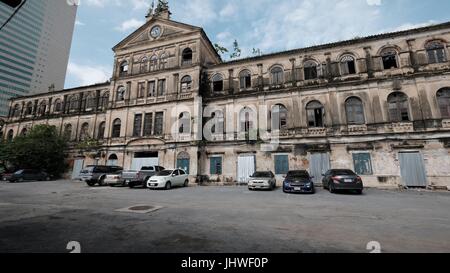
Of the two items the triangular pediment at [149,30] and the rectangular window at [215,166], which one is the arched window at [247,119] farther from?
the triangular pediment at [149,30]

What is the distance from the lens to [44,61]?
77750 mm

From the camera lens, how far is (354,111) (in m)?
18.5

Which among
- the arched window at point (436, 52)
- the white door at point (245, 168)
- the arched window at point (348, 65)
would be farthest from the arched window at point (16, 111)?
the arched window at point (436, 52)

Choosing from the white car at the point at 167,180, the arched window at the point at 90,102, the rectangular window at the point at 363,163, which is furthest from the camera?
the arched window at the point at 90,102

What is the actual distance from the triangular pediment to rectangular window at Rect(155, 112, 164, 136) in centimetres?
969

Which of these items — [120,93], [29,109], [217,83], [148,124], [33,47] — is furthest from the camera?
[33,47]

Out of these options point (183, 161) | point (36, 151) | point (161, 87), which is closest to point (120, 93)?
point (161, 87)

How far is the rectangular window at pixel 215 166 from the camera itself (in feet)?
69.2

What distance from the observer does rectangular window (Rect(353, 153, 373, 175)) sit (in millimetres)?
17141

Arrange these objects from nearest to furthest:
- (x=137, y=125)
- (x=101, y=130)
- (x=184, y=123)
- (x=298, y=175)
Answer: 1. (x=298, y=175)
2. (x=184, y=123)
3. (x=137, y=125)
4. (x=101, y=130)

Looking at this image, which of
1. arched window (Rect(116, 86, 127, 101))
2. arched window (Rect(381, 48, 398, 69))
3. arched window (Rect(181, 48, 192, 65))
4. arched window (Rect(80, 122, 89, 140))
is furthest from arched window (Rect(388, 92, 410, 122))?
arched window (Rect(80, 122, 89, 140))

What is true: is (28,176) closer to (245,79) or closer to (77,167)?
(77,167)

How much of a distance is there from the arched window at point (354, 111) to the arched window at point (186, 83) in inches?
632

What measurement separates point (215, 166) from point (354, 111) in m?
14.0
